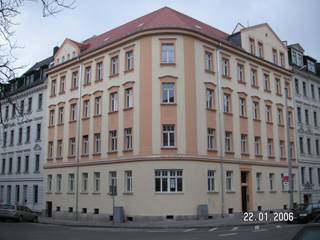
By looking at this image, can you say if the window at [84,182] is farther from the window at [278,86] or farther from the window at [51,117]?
the window at [278,86]

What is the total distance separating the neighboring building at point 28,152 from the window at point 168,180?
60.0 ft

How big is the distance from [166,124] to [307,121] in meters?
23.6

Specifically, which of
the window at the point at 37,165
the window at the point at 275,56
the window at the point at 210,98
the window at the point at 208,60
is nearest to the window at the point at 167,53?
the window at the point at 208,60

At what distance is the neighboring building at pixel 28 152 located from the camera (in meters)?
44.5

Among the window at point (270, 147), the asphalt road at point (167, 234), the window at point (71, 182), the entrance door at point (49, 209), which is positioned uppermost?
the window at point (270, 147)

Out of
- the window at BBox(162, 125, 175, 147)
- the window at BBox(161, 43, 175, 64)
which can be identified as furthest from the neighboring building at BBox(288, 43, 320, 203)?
the window at BBox(162, 125, 175, 147)

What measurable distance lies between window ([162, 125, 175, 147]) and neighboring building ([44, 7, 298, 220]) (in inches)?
3.0

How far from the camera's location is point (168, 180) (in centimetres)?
2975

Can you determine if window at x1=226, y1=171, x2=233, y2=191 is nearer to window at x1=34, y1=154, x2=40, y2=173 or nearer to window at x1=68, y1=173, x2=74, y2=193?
window at x1=68, y1=173, x2=74, y2=193

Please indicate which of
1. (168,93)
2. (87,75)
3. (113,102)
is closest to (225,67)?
(168,93)

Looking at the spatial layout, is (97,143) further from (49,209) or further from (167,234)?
(167,234)

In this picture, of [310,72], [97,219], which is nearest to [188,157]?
[97,219]

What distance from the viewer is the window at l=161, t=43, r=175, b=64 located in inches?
1257

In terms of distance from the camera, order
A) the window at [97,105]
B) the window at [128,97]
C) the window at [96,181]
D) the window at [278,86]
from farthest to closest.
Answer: the window at [278,86] < the window at [97,105] < the window at [96,181] < the window at [128,97]
